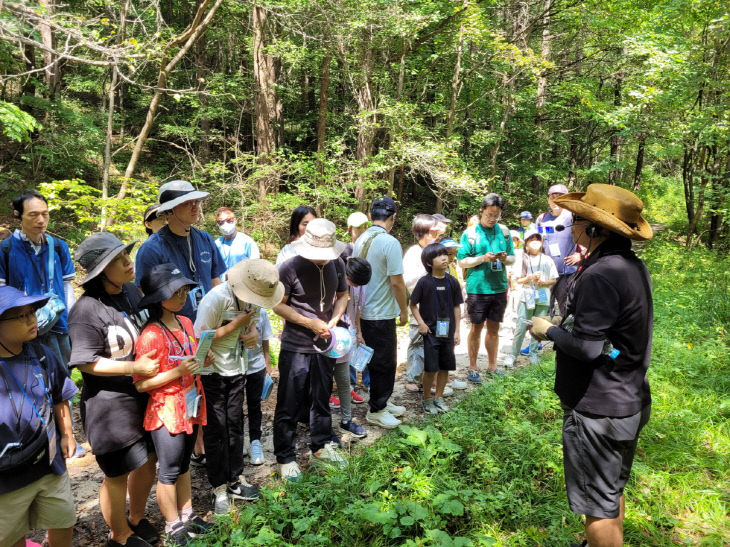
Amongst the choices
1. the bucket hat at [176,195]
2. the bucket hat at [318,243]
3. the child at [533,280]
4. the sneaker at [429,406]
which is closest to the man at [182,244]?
the bucket hat at [176,195]

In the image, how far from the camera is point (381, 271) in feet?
A: 14.3

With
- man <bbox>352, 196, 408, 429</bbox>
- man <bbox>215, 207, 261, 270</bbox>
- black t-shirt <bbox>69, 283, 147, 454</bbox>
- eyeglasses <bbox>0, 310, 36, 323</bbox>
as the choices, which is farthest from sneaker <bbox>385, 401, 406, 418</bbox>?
eyeglasses <bbox>0, 310, 36, 323</bbox>

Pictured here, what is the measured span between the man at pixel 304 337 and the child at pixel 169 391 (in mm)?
847

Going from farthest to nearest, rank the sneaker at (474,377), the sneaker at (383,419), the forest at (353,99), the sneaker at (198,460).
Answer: the forest at (353,99)
the sneaker at (474,377)
the sneaker at (383,419)
the sneaker at (198,460)

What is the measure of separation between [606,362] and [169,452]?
261 cm

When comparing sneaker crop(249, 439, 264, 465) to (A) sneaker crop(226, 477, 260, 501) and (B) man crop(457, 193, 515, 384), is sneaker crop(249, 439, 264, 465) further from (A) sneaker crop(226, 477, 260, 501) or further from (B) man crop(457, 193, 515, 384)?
(B) man crop(457, 193, 515, 384)

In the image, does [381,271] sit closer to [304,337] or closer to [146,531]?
[304,337]

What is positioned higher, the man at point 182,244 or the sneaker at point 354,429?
the man at point 182,244

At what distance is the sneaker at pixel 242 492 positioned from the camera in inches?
130

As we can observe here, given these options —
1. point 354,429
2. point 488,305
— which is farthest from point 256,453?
point 488,305

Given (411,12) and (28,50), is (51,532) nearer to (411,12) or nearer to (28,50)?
(411,12)

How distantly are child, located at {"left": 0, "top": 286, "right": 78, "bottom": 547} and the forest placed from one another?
372 centimetres

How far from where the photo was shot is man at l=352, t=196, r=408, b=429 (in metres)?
4.32

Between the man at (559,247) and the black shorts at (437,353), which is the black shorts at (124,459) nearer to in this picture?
the black shorts at (437,353)
